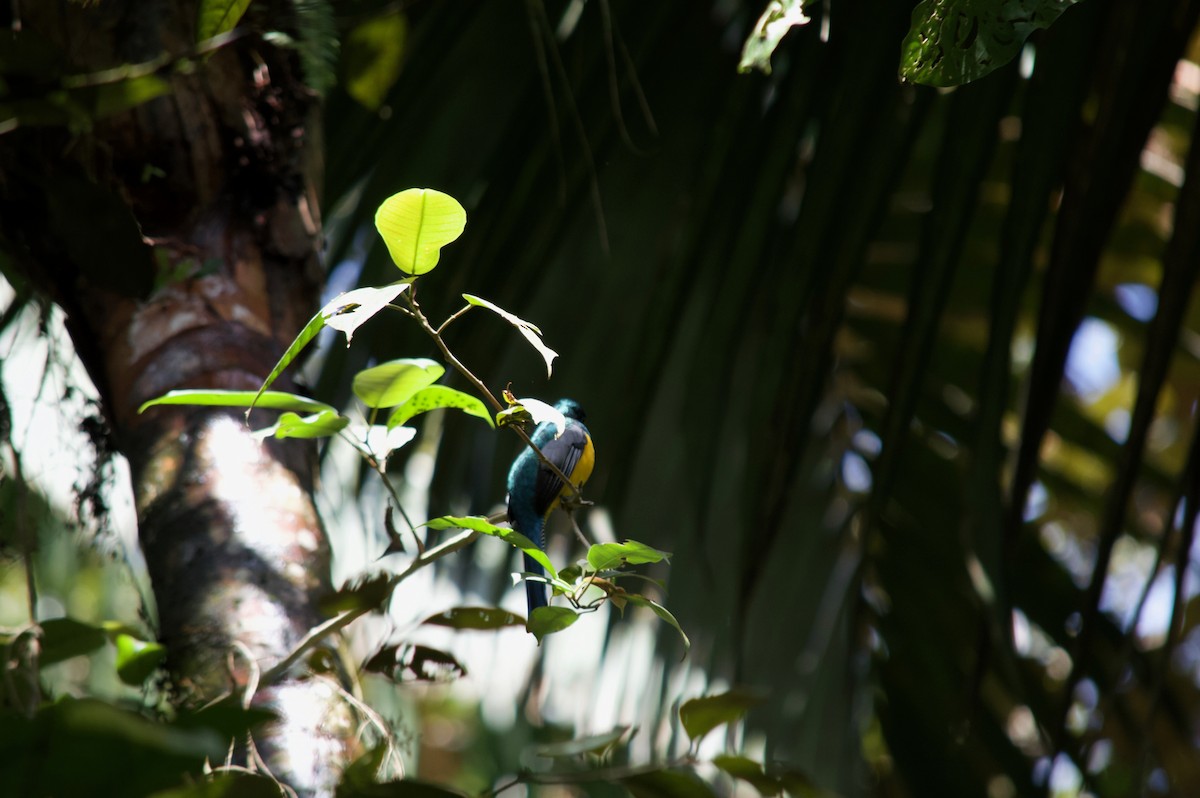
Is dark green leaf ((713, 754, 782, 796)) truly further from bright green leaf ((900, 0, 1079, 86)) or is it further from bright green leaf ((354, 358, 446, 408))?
bright green leaf ((900, 0, 1079, 86))

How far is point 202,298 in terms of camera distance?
129 cm

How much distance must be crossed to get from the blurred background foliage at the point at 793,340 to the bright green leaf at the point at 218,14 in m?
0.27

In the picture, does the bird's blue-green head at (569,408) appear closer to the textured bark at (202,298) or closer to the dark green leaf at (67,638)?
the textured bark at (202,298)

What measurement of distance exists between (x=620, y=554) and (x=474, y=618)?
39cm

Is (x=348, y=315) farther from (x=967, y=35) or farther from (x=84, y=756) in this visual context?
(x=967, y=35)

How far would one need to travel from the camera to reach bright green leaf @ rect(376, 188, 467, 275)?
2.61 feet

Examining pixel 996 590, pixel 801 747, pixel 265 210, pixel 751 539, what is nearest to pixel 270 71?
pixel 265 210

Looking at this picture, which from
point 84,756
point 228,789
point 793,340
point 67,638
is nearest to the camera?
point 84,756

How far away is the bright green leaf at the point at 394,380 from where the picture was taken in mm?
777

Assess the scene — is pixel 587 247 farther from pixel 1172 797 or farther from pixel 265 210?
Answer: pixel 1172 797

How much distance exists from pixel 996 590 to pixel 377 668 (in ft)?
2.64

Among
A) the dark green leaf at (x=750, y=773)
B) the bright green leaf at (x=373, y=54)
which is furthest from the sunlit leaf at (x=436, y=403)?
the bright green leaf at (x=373, y=54)

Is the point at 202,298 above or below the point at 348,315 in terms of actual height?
below

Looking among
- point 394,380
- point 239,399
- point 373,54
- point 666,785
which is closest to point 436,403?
point 394,380
